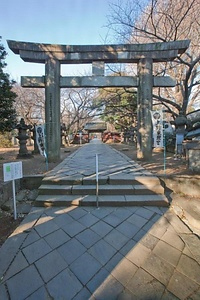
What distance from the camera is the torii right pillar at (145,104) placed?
7.19 meters

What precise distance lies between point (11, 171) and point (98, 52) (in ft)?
21.3

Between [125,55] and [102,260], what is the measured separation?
25.2 ft

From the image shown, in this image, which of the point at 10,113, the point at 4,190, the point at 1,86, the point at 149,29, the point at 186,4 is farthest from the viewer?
the point at 149,29

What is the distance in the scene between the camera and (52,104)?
7102 millimetres

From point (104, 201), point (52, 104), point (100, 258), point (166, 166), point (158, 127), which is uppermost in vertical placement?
point (52, 104)

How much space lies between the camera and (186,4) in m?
8.70

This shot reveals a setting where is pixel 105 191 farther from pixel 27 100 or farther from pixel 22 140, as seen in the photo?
pixel 27 100

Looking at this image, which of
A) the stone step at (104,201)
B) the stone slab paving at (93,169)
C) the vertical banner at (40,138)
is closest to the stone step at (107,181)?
the stone slab paving at (93,169)

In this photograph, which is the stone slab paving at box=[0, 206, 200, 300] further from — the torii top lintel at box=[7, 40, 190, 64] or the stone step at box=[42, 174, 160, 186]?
the torii top lintel at box=[7, 40, 190, 64]

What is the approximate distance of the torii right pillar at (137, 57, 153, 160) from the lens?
283 inches

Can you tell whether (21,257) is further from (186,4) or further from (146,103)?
(186,4)

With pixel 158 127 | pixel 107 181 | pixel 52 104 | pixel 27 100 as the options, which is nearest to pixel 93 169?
pixel 107 181

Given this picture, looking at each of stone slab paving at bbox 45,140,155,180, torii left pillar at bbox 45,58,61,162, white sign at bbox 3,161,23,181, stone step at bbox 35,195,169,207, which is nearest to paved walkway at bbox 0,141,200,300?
stone step at bbox 35,195,169,207

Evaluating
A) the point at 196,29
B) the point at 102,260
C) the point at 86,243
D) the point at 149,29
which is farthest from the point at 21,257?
the point at 196,29
